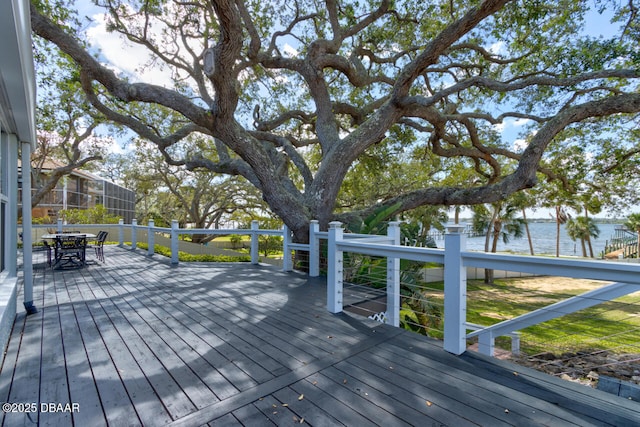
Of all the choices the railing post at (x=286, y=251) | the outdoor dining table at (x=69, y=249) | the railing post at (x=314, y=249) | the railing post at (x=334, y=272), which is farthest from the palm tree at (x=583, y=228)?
the outdoor dining table at (x=69, y=249)

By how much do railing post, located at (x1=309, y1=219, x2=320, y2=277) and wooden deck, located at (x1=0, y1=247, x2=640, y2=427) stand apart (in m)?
2.04

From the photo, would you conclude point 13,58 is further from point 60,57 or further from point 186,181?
point 186,181

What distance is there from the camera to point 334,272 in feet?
12.7

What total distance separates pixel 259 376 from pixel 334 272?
1.71 metres

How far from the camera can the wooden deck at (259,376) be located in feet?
6.32

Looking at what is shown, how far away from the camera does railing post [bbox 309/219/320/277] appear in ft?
19.6

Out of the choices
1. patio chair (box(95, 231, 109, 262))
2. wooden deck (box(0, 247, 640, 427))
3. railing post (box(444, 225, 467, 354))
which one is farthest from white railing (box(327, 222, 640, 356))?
patio chair (box(95, 231, 109, 262))

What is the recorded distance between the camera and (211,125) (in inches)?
222

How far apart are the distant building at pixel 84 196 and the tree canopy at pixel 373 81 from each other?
1271 cm

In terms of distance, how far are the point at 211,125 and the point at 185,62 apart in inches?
224

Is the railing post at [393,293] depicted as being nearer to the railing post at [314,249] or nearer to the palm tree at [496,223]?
the railing post at [314,249]

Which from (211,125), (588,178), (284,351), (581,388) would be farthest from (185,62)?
(588,178)

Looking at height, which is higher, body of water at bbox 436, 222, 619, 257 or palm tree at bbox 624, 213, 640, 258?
palm tree at bbox 624, 213, 640, 258

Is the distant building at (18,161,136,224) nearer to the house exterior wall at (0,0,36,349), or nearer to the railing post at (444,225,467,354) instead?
the house exterior wall at (0,0,36,349)
